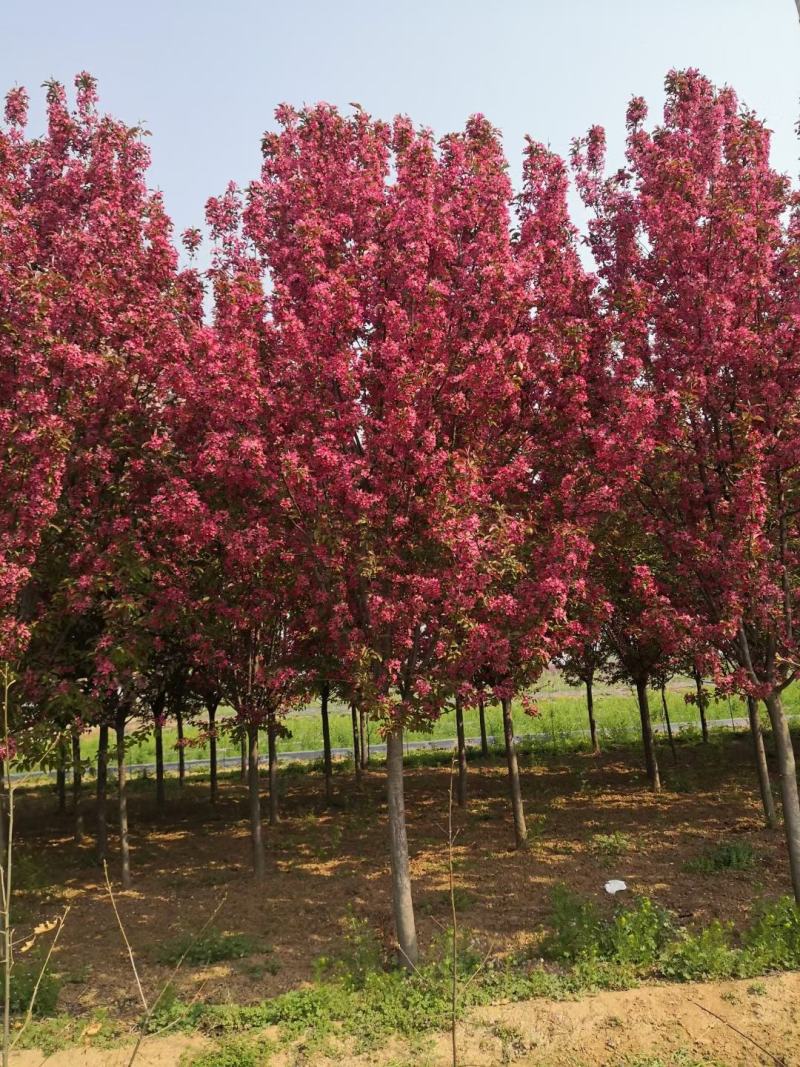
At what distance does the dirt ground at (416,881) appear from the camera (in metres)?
7.47

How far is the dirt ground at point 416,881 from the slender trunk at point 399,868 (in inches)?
27.4

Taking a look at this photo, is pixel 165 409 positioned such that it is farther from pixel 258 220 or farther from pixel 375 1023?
pixel 375 1023

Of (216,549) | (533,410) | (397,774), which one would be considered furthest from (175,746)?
(533,410)

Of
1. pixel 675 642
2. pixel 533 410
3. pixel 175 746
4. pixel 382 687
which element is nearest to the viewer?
pixel 382 687

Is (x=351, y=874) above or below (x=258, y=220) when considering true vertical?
below

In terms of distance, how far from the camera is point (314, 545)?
27.9 feet

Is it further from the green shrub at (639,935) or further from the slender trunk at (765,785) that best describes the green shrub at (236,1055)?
the slender trunk at (765,785)

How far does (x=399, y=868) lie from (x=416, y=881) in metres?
3.34

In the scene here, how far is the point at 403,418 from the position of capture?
802cm

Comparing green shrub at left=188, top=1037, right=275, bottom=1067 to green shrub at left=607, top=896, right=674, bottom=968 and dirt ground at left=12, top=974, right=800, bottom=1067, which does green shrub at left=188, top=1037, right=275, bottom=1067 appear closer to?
dirt ground at left=12, top=974, right=800, bottom=1067

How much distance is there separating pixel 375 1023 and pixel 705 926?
444cm

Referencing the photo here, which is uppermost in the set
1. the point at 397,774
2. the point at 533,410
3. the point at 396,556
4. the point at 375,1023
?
the point at 533,410

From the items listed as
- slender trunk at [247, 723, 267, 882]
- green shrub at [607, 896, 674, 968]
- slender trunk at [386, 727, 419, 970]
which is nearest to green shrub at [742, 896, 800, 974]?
green shrub at [607, 896, 674, 968]

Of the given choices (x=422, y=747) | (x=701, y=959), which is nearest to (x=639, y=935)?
(x=701, y=959)
